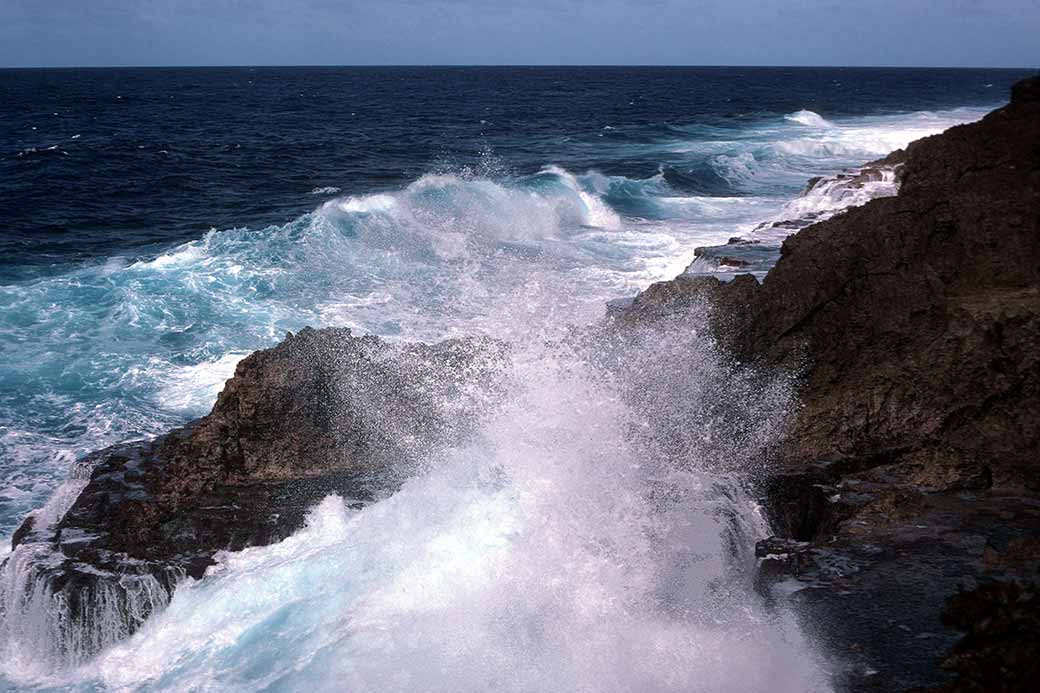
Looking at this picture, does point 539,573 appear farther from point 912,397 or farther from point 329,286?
point 329,286

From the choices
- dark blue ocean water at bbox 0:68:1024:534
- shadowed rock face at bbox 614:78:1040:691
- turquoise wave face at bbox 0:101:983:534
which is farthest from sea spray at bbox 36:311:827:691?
dark blue ocean water at bbox 0:68:1024:534

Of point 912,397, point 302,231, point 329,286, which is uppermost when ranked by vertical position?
point 912,397

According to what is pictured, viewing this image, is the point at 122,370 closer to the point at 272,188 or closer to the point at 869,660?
the point at 869,660

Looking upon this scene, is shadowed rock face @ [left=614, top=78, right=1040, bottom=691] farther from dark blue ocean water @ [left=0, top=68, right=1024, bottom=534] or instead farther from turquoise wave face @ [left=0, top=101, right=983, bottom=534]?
dark blue ocean water @ [left=0, top=68, right=1024, bottom=534]

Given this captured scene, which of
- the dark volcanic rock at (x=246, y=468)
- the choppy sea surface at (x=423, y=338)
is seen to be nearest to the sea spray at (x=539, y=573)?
the choppy sea surface at (x=423, y=338)

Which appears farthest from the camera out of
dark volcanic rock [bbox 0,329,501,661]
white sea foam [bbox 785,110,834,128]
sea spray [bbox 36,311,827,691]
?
white sea foam [bbox 785,110,834,128]

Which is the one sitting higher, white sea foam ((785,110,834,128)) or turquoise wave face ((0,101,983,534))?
white sea foam ((785,110,834,128))

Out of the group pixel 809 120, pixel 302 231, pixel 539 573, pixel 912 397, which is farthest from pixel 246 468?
pixel 809 120
